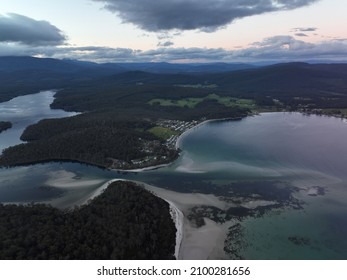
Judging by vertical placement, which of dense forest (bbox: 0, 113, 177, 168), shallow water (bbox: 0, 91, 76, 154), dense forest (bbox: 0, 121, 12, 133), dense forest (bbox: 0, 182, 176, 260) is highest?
dense forest (bbox: 0, 182, 176, 260)

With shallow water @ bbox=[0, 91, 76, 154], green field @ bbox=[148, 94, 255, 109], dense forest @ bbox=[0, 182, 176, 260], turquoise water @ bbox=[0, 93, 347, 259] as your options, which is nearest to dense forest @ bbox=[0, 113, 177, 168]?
turquoise water @ bbox=[0, 93, 347, 259]

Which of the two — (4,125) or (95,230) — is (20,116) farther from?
(95,230)

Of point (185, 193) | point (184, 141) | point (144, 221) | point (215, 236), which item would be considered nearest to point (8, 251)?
point (144, 221)

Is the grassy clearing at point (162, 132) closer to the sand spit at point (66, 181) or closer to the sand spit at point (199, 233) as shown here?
the sand spit at point (66, 181)

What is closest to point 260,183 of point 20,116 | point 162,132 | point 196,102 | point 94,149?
point 94,149

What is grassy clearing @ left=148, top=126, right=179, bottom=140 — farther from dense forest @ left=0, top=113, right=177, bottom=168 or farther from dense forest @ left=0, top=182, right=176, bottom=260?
dense forest @ left=0, top=182, right=176, bottom=260

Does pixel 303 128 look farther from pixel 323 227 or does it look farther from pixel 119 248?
pixel 119 248
